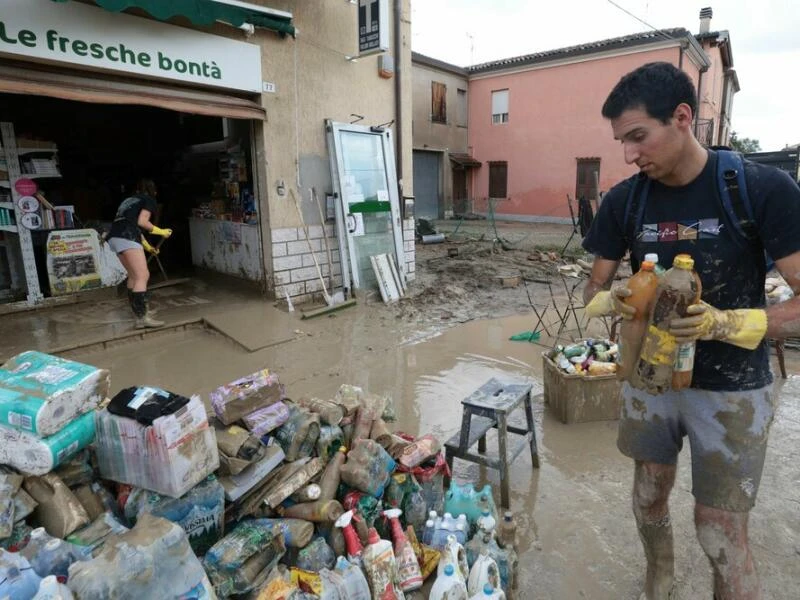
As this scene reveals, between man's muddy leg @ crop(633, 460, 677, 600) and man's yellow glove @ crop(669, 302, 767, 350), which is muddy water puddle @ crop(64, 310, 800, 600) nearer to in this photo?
man's muddy leg @ crop(633, 460, 677, 600)

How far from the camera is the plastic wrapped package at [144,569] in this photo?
1.79 m

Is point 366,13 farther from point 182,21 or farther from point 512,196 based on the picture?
point 512,196

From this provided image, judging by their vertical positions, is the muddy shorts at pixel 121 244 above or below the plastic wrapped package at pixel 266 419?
above

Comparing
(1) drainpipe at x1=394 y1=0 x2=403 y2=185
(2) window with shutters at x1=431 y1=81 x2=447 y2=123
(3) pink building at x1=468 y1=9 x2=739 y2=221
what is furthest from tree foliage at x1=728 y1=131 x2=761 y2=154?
(1) drainpipe at x1=394 y1=0 x2=403 y2=185

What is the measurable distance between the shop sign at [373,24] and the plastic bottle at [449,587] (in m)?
6.84

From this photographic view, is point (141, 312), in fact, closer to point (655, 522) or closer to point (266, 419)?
point (266, 419)

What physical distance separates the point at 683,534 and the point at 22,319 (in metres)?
7.45

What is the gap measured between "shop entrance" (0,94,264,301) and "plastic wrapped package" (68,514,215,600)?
560cm

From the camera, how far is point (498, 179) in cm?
2448

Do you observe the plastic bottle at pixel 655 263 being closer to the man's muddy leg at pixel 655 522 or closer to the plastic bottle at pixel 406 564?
the man's muddy leg at pixel 655 522

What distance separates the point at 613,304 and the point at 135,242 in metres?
5.80

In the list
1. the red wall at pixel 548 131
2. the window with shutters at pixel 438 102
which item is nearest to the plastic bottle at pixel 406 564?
the red wall at pixel 548 131

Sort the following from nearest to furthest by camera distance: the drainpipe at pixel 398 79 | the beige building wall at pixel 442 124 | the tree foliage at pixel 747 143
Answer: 1. the drainpipe at pixel 398 79
2. the beige building wall at pixel 442 124
3. the tree foliage at pixel 747 143

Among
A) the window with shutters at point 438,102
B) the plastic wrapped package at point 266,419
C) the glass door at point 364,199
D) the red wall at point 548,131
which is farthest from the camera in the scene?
the window with shutters at point 438,102
